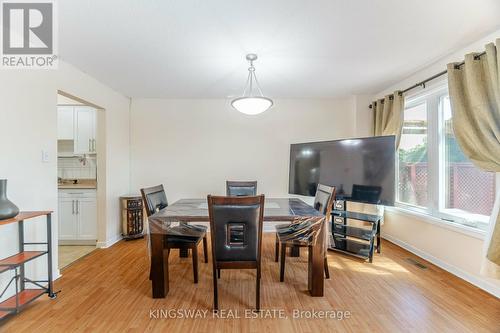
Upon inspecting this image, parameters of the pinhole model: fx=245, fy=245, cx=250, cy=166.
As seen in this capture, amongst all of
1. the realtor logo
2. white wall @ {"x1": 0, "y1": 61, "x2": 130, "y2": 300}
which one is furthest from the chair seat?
the realtor logo

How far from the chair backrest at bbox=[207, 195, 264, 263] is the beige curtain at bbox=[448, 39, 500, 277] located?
192cm

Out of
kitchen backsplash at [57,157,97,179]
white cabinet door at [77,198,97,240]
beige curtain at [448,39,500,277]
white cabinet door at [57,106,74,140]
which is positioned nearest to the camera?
beige curtain at [448,39,500,277]

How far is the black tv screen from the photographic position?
3088 millimetres

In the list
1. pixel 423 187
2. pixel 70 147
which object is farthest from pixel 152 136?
pixel 423 187

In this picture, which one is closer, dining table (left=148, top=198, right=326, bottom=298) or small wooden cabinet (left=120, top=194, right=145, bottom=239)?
dining table (left=148, top=198, right=326, bottom=298)

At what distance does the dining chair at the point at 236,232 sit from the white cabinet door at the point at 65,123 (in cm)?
315

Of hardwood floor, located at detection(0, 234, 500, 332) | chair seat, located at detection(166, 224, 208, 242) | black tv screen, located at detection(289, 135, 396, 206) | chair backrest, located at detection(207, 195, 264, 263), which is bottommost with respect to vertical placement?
hardwood floor, located at detection(0, 234, 500, 332)

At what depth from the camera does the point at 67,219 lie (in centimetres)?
354

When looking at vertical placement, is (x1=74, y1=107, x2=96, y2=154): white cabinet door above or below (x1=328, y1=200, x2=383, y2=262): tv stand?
above

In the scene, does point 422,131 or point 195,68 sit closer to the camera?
point 195,68

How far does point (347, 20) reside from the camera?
197 cm

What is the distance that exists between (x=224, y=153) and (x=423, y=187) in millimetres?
3004

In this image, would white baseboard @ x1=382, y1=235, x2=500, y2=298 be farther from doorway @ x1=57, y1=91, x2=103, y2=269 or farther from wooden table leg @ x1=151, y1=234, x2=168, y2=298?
doorway @ x1=57, y1=91, x2=103, y2=269

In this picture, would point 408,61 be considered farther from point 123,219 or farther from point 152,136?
point 123,219
